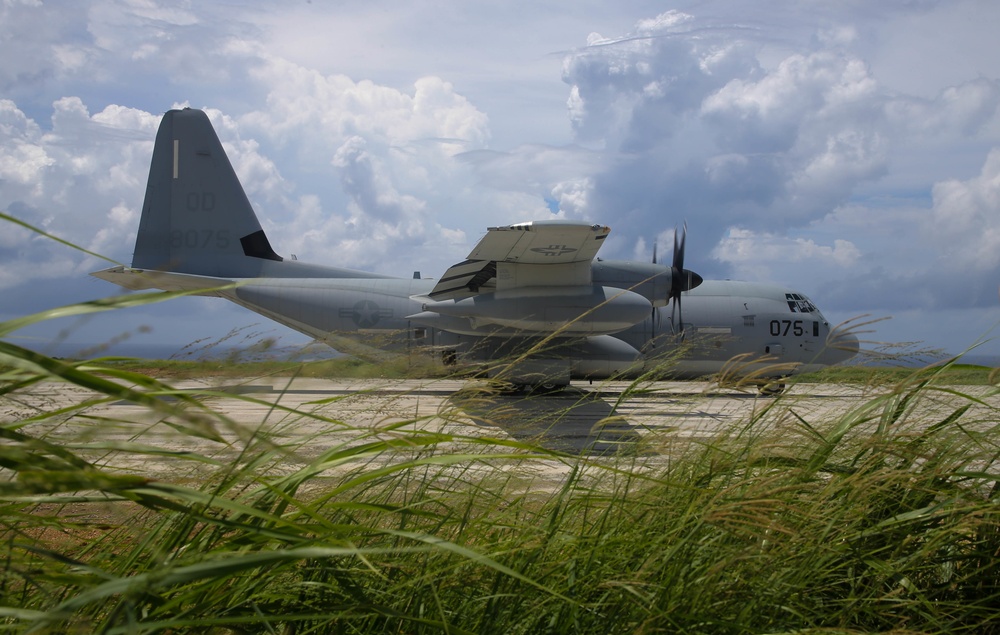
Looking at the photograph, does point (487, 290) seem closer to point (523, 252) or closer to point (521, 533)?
point (523, 252)

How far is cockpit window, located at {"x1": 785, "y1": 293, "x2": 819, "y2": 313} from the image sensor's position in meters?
20.1

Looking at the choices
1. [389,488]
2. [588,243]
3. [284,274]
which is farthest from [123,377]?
[284,274]

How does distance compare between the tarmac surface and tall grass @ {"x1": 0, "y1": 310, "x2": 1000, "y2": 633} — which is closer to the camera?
tall grass @ {"x1": 0, "y1": 310, "x2": 1000, "y2": 633}

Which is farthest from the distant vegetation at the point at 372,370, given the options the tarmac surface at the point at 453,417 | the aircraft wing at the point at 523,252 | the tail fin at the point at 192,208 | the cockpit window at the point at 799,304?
the cockpit window at the point at 799,304

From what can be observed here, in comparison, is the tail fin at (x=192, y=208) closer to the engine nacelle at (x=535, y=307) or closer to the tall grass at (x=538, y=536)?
the engine nacelle at (x=535, y=307)

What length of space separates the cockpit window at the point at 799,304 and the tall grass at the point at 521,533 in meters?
17.9

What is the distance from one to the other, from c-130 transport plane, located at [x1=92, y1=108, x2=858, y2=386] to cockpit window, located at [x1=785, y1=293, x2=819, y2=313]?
0.13 feet

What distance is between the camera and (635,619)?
7.13 ft

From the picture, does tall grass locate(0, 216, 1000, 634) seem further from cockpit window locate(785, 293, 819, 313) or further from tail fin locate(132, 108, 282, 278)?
cockpit window locate(785, 293, 819, 313)

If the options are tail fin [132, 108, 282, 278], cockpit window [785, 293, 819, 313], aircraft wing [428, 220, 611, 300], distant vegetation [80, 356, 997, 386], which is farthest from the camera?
cockpit window [785, 293, 819, 313]

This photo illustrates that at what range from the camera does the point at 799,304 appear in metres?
20.2

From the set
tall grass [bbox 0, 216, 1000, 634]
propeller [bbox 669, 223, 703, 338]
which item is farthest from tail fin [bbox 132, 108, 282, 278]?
tall grass [bbox 0, 216, 1000, 634]

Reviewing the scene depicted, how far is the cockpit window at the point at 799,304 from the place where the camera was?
2008 centimetres

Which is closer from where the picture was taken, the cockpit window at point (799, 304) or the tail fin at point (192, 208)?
the tail fin at point (192, 208)
